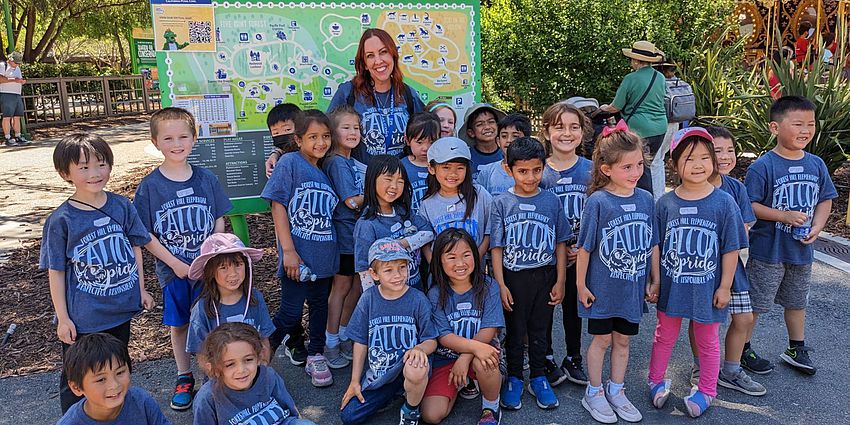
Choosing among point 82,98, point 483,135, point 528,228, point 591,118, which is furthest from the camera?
point 82,98

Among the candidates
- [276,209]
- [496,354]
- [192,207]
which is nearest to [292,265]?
[276,209]

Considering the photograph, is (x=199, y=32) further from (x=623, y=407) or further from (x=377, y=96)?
(x=623, y=407)

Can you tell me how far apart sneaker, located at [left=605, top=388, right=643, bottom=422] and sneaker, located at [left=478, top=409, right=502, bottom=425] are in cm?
61

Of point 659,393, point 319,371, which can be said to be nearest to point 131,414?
point 319,371

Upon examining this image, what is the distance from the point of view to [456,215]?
12.4 ft

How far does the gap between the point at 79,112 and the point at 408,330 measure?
18.9 meters

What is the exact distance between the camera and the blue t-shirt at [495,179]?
4.04m

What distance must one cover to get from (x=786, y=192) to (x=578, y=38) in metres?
6.17

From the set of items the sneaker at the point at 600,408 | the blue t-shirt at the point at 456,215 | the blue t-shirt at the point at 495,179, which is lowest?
the sneaker at the point at 600,408

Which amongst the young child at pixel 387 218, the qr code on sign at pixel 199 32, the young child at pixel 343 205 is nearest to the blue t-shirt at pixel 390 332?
the young child at pixel 387 218

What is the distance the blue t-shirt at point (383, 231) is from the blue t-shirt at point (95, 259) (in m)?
1.13

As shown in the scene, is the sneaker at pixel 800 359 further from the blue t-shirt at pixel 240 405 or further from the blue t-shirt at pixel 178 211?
the blue t-shirt at pixel 178 211

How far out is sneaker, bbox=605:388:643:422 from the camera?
3.48 m

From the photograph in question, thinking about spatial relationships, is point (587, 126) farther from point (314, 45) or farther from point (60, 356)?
point (60, 356)
